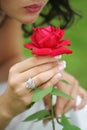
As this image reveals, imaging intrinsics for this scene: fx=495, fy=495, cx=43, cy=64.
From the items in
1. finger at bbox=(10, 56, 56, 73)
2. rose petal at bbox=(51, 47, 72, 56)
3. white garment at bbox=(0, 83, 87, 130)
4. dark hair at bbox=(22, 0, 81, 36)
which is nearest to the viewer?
rose petal at bbox=(51, 47, 72, 56)

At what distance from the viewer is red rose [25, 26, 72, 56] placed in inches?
57.3

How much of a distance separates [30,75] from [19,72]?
53 millimetres

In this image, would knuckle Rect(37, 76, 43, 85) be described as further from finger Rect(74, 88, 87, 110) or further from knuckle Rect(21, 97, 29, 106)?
finger Rect(74, 88, 87, 110)

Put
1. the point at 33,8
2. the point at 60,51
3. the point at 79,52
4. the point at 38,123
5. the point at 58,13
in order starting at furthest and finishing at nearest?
the point at 79,52 < the point at 58,13 < the point at 38,123 < the point at 33,8 < the point at 60,51

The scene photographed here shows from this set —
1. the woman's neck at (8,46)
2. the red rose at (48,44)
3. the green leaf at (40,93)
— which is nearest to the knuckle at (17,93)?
the green leaf at (40,93)

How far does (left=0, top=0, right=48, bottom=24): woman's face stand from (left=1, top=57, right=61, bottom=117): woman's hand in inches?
12.1

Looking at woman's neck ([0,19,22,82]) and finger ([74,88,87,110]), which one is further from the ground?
woman's neck ([0,19,22,82])

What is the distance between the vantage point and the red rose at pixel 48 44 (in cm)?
146

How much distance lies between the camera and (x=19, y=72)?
1659 millimetres

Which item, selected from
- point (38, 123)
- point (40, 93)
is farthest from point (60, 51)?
point (38, 123)

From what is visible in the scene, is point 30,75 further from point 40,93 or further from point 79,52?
point 79,52

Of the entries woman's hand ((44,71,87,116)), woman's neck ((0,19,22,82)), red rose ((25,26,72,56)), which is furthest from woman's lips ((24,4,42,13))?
woman's neck ((0,19,22,82))

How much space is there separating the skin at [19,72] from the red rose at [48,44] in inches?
4.9

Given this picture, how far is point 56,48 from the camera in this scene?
1470 mm
